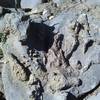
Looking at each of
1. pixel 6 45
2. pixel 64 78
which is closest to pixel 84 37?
pixel 64 78

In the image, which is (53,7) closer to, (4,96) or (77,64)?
(77,64)

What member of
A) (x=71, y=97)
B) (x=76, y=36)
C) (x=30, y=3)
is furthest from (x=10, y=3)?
(x=71, y=97)

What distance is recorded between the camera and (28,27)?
135 inches

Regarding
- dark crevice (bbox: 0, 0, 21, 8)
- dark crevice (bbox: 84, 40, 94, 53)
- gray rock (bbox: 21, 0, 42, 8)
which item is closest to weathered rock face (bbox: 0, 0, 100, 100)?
dark crevice (bbox: 84, 40, 94, 53)

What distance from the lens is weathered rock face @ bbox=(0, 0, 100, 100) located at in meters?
3.46

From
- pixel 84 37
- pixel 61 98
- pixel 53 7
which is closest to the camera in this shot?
pixel 61 98

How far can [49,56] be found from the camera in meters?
3.59

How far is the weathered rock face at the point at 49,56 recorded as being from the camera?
3.46 meters

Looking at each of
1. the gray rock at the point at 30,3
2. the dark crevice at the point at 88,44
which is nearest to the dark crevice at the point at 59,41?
the dark crevice at the point at 88,44

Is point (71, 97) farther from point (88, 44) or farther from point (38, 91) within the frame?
point (88, 44)

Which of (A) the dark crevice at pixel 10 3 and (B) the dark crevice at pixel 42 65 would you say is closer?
(B) the dark crevice at pixel 42 65

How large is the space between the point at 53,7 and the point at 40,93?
105 centimetres

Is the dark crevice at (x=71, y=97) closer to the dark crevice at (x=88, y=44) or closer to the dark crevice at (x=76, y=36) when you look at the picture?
the dark crevice at (x=76, y=36)

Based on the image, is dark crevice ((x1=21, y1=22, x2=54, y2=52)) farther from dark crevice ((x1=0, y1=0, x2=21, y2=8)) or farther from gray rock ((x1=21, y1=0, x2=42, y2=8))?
dark crevice ((x1=0, y1=0, x2=21, y2=8))
